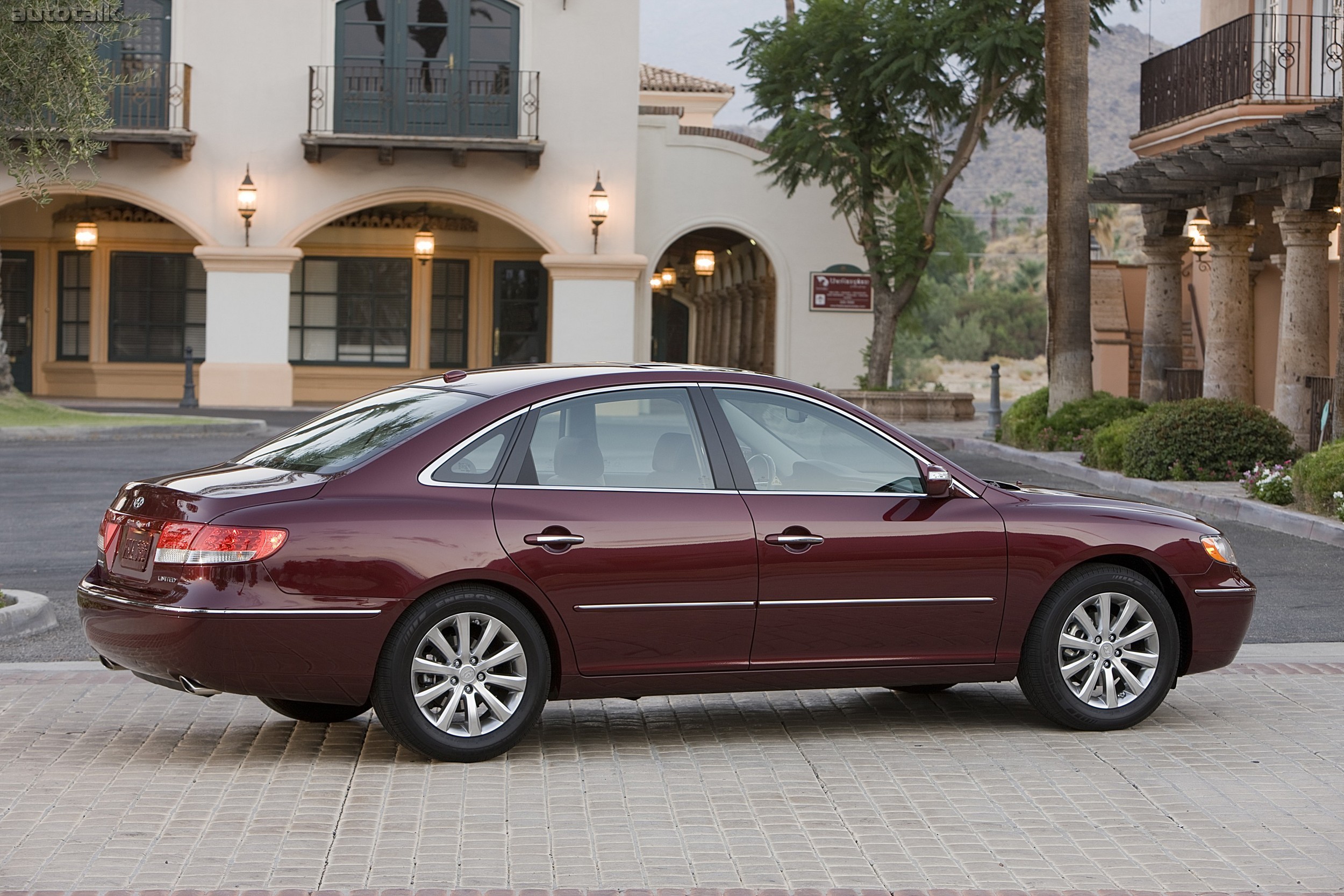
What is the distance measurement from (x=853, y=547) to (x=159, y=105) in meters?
27.7

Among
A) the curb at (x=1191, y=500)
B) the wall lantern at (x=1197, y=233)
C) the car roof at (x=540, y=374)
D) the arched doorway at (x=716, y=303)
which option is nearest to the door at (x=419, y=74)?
the arched doorway at (x=716, y=303)

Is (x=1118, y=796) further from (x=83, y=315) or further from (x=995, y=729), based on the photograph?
(x=83, y=315)

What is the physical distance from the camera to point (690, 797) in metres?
5.88

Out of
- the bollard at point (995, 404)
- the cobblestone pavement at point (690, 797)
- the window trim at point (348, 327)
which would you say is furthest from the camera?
the window trim at point (348, 327)

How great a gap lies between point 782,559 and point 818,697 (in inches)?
53.4

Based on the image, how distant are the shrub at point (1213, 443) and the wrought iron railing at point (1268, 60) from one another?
5954 mm

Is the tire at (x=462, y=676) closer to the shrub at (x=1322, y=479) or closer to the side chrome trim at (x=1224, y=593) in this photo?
the side chrome trim at (x=1224, y=593)

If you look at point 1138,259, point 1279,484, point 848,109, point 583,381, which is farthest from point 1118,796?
point 1138,259

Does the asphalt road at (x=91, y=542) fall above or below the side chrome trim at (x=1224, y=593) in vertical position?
below

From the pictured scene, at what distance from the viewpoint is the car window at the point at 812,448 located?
6762mm

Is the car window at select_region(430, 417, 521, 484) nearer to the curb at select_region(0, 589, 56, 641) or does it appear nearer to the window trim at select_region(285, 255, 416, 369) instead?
the curb at select_region(0, 589, 56, 641)

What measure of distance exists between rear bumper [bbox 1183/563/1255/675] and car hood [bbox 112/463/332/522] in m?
3.63

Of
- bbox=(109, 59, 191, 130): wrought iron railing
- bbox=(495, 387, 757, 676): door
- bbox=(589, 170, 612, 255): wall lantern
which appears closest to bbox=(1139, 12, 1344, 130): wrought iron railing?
bbox=(589, 170, 612, 255): wall lantern
